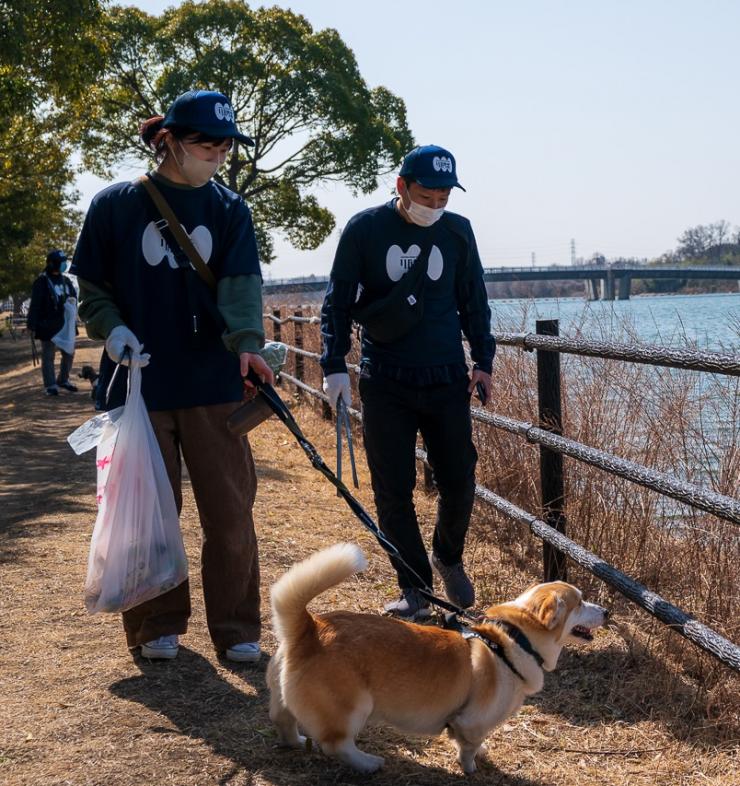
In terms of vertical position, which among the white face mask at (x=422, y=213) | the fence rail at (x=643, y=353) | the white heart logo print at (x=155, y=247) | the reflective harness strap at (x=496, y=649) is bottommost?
the reflective harness strap at (x=496, y=649)

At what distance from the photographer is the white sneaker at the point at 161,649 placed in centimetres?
410

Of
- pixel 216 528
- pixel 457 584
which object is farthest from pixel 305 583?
pixel 457 584

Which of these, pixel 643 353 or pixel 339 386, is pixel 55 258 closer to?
pixel 339 386

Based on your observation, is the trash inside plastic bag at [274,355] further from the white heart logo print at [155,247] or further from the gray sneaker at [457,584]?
the gray sneaker at [457,584]

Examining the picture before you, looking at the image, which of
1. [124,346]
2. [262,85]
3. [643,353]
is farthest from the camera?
[262,85]

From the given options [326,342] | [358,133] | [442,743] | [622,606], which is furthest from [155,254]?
[358,133]

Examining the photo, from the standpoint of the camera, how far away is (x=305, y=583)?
308cm

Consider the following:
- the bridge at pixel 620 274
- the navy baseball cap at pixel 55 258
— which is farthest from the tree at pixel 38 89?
the bridge at pixel 620 274

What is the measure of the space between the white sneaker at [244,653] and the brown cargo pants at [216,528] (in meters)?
0.03

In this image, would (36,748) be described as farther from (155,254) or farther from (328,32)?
(328,32)

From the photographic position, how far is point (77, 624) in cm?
467

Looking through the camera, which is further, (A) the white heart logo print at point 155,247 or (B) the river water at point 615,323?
(B) the river water at point 615,323

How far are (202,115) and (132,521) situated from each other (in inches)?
57.0

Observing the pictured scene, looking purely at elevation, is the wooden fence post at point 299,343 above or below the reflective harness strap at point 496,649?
above
